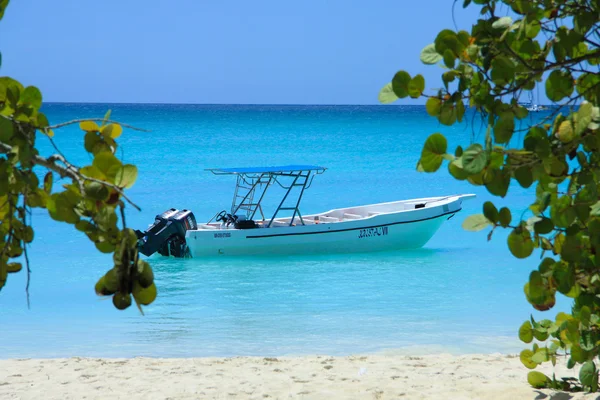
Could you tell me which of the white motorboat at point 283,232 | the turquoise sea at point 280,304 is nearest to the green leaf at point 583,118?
the turquoise sea at point 280,304

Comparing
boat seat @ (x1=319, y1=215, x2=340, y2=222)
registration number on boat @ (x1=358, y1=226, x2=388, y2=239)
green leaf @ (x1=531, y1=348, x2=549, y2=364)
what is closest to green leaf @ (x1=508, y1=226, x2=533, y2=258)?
green leaf @ (x1=531, y1=348, x2=549, y2=364)

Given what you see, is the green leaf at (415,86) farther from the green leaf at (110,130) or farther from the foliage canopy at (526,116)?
the green leaf at (110,130)

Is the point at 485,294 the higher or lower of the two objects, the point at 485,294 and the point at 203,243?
the lower

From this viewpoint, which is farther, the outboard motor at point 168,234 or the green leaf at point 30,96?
the outboard motor at point 168,234

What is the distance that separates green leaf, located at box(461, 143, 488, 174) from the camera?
5.66ft

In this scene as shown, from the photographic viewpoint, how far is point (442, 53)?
78.9 inches

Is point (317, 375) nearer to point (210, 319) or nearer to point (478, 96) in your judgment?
point (210, 319)

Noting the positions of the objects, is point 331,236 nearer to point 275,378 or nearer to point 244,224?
point 244,224

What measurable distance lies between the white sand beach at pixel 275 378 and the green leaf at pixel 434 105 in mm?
2897

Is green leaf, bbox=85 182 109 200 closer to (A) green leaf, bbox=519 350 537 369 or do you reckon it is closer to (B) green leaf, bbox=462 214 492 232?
(B) green leaf, bbox=462 214 492 232

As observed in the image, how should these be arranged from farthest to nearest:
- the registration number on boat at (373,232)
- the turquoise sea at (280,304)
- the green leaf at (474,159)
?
1. the registration number on boat at (373,232)
2. the turquoise sea at (280,304)
3. the green leaf at (474,159)

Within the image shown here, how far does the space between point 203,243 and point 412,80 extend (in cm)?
1067

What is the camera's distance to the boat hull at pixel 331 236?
12.5 metres

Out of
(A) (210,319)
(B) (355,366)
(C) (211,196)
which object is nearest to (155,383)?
(B) (355,366)
